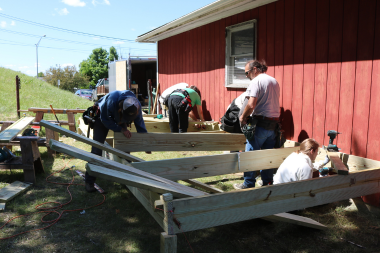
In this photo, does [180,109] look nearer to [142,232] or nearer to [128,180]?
[142,232]

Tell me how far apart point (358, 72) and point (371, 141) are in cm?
96

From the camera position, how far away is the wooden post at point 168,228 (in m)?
2.27

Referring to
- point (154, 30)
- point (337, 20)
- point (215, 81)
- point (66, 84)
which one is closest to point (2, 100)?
point (154, 30)

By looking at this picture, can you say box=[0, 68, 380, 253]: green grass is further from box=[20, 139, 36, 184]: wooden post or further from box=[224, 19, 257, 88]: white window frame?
box=[224, 19, 257, 88]: white window frame

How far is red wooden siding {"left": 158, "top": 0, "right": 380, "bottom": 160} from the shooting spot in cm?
404

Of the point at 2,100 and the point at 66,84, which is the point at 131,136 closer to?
the point at 2,100

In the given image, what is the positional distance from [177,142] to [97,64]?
220 feet

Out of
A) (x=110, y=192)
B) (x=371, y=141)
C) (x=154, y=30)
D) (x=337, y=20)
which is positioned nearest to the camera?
(x=371, y=141)

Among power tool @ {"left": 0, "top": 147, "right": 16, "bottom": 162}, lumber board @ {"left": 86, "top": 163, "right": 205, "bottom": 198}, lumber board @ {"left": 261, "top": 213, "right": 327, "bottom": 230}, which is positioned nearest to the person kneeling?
lumber board @ {"left": 261, "top": 213, "right": 327, "bottom": 230}

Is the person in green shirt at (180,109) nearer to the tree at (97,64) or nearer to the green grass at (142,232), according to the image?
the green grass at (142,232)

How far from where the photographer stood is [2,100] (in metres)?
16.3

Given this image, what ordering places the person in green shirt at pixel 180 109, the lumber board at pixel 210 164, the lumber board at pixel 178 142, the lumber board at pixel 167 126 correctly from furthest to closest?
the lumber board at pixel 167 126
the person in green shirt at pixel 180 109
the lumber board at pixel 178 142
the lumber board at pixel 210 164

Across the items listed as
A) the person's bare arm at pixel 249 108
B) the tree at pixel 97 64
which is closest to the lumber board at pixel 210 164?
the person's bare arm at pixel 249 108

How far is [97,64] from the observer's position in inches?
2648
